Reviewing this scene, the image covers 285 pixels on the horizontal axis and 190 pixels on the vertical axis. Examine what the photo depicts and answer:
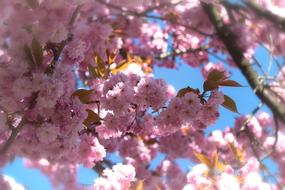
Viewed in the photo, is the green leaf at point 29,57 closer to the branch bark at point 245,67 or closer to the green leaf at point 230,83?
the green leaf at point 230,83

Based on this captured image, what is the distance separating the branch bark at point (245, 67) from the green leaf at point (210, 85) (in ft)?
3.98

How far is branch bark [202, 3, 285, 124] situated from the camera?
9.64ft

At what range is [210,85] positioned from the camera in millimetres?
1805

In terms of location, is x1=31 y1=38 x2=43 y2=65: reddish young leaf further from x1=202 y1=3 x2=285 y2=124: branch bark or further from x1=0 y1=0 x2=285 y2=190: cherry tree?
x1=202 y1=3 x2=285 y2=124: branch bark

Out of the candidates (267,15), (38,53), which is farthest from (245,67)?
(38,53)

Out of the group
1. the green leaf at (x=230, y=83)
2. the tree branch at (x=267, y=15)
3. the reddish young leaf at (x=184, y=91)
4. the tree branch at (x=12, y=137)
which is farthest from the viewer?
the tree branch at (x=267, y=15)

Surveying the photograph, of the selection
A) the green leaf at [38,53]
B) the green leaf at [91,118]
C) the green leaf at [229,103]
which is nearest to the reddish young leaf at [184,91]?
the green leaf at [229,103]

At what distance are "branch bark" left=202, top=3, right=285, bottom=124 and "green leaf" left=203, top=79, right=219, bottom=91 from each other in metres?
1.21

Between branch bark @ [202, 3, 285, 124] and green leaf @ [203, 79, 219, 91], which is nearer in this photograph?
green leaf @ [203, 79, 219, 91]

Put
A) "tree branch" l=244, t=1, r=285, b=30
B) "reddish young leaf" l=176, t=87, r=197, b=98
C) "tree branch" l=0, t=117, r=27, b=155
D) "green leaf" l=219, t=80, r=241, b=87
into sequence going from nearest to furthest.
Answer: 1. "tree branch" l=0, t=117, r=27, b=155
2. "green leaf" l=219, t=80, r=241, b=87
3. "reddish young leaf" l=176, t=87, r=197, b=98
4. "tree branch" l=244, t=1, r=285, b=30

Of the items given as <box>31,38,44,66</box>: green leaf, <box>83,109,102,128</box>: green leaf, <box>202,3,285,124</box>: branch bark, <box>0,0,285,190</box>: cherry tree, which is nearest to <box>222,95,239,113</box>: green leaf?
<box>0,0,285,190</box>: cherry tree

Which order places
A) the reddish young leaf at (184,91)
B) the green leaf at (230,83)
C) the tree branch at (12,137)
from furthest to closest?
the reddish young leaf at (184,91) → the green leaf at (230,83) → the tree branch at (12,137)

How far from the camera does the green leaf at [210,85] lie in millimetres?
1794

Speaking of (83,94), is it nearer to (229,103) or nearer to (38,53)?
(38,53)
